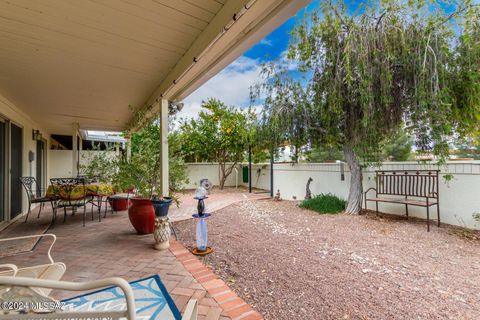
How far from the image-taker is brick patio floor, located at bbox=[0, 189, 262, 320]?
1855mm

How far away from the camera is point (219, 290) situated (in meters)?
2.03

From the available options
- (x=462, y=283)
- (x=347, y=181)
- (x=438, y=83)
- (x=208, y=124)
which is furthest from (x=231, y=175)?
(x=462, y=283)

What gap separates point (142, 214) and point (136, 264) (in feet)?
3.51

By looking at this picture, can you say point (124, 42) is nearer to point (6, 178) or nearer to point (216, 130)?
point (6, 178)

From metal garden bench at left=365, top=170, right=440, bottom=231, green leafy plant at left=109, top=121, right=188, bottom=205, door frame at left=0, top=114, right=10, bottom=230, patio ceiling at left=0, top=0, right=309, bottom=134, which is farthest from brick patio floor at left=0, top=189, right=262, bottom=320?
metal garden bench at left=365, top=170, right=440, bottom=231

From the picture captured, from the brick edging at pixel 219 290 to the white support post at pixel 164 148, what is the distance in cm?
116

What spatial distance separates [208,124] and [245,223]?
593 centimetres

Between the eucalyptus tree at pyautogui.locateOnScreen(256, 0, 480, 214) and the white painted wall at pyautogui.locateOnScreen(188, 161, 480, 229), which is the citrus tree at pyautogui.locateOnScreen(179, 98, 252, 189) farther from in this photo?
the eucalyptus tree at pyautogui.locateOnScreen(256, 0, 480, 214)

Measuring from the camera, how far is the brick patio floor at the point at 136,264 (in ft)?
6.09

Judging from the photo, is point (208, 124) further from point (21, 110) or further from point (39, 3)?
point (39, 3)

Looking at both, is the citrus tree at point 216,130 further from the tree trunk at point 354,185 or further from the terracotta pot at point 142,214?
the terracotta pot at point 142,214

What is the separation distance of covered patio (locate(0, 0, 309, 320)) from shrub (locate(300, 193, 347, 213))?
3678 millimetres

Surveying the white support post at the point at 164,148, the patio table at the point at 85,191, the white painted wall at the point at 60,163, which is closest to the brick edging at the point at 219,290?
the white support post at the point at 164,148

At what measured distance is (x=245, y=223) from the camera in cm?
468
